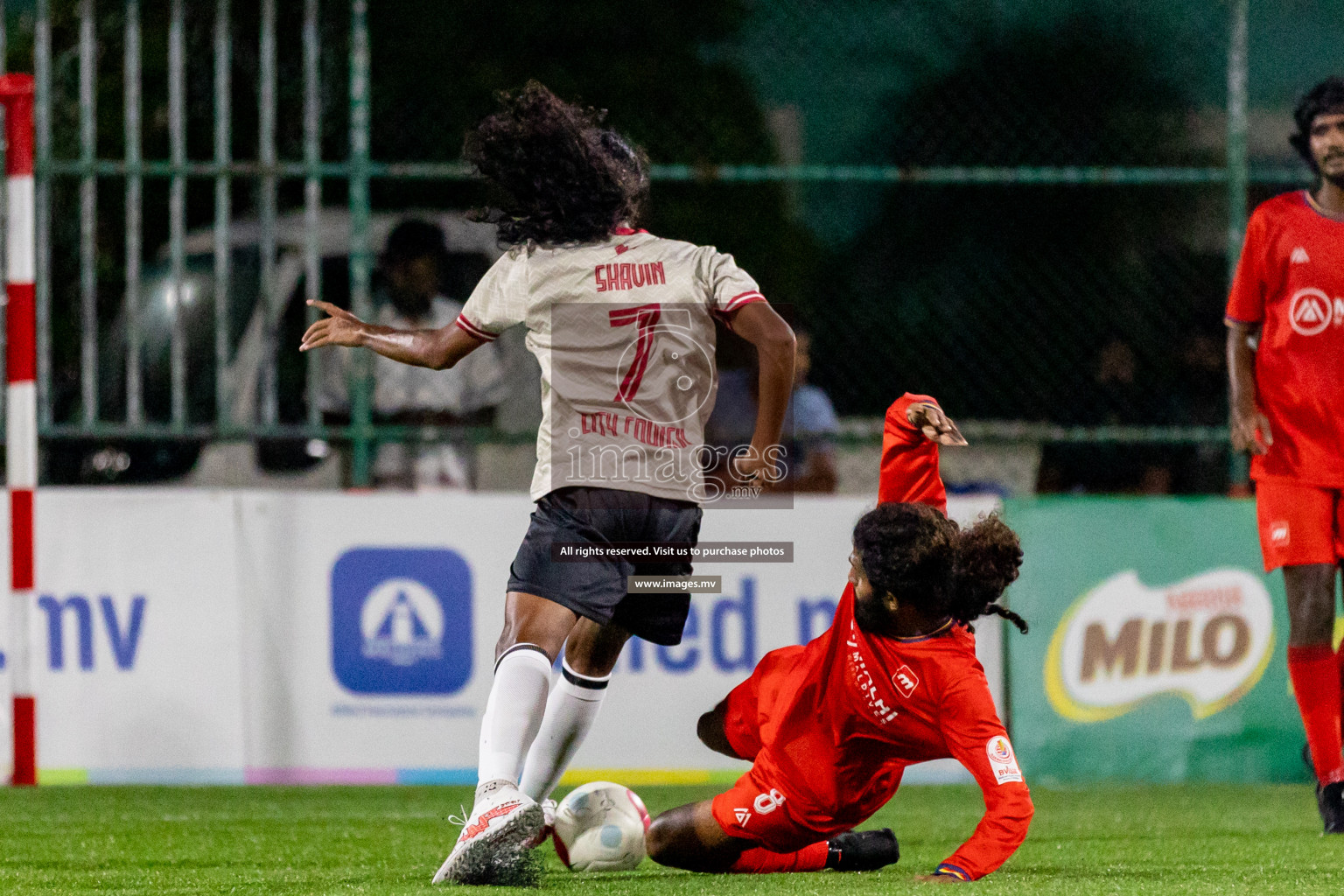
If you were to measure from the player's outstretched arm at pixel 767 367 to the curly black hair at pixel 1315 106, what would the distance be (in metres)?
2.14

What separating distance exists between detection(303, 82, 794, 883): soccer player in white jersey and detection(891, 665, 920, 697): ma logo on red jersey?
1.82ft

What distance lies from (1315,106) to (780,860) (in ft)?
9.21

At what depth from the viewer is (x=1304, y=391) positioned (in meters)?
5.55

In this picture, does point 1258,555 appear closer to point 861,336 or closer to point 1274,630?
point 1274,630

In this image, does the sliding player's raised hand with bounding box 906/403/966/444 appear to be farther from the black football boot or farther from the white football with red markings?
the white football with red markings

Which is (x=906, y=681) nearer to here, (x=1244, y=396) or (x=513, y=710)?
(x=513, y=710)

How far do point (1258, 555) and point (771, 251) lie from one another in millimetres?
4286

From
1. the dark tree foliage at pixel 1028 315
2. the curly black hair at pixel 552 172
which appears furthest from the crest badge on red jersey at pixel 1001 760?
the dark tree foliage at pixel 1028 315

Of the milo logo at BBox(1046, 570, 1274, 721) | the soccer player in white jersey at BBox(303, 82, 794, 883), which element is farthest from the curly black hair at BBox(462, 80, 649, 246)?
the milo logo at BBox(1046, 570, 1274, 721)

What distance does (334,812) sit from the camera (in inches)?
235

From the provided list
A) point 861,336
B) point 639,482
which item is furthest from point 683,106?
point 639,482

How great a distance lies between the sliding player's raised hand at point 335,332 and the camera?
4.34 m

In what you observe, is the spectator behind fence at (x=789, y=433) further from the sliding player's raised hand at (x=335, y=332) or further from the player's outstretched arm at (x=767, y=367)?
the sliding player's raised hand at (x=335, y=332)

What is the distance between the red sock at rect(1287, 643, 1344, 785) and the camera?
5359 mm
